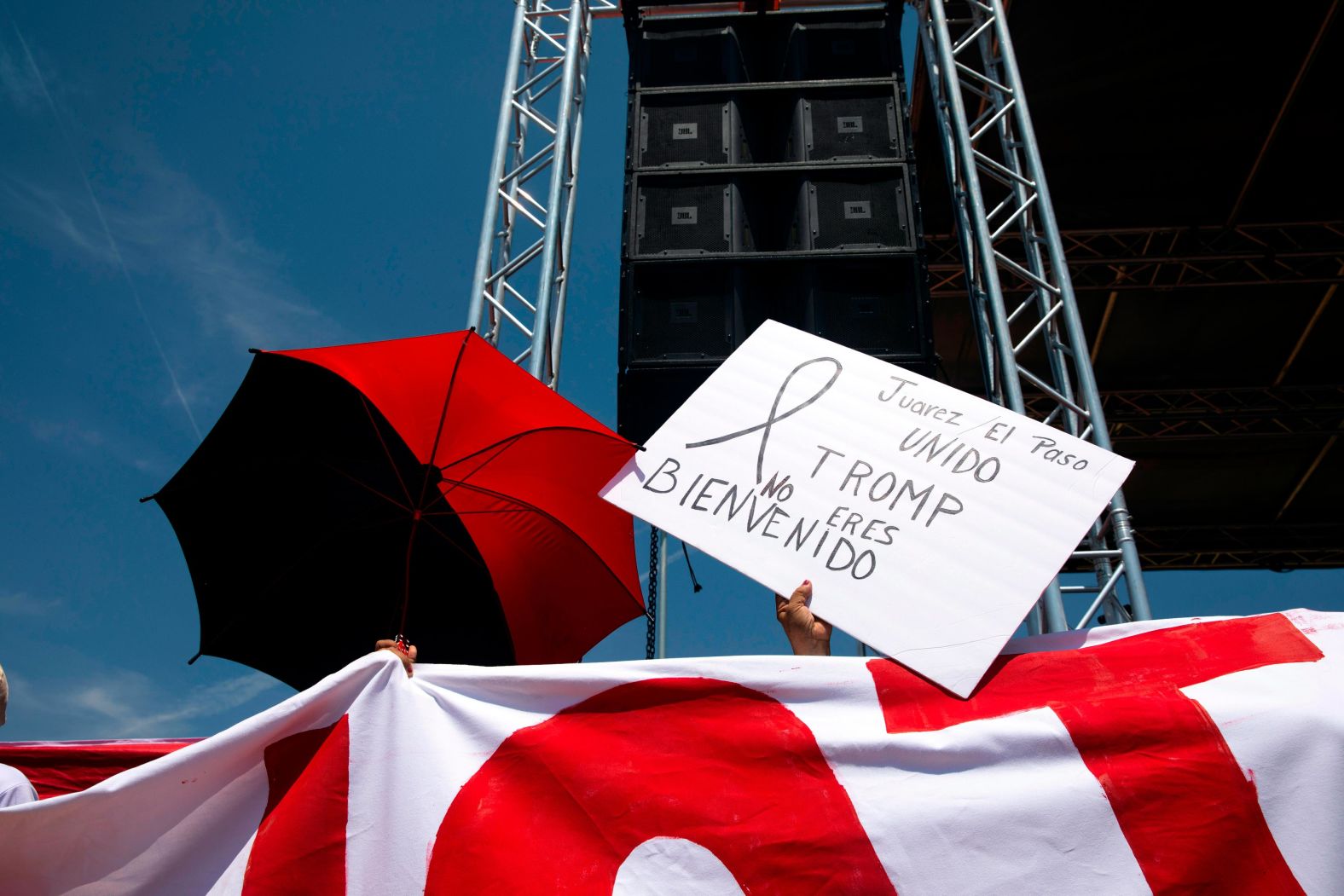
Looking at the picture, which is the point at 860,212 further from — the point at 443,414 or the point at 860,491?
the point at 860,491

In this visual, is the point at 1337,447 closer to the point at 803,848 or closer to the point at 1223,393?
the point at 1223,393

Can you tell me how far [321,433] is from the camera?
131 inches

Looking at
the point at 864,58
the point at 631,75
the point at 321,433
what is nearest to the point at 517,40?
the point at 631,75

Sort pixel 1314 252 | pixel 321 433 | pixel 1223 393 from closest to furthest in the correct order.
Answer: pixel 321 433
pixel 1314 252
pixel 1223 393

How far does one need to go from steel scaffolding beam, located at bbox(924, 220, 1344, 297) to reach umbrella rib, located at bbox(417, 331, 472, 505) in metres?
7.99

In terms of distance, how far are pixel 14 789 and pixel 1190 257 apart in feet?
35.6

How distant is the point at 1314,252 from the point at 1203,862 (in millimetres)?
10295

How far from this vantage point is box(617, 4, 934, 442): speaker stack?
4875 millimetres

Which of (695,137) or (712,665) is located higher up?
(695,137)

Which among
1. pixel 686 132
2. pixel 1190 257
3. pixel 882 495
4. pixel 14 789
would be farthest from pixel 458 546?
pixel 1190 257

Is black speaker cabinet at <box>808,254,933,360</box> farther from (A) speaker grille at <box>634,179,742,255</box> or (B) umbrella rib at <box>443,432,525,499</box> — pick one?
(B) umbrella rib at <box>443,432,525,499</box>

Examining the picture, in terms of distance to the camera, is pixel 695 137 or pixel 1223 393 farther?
pixel 1223 393

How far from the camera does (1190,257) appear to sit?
1012 centimetres

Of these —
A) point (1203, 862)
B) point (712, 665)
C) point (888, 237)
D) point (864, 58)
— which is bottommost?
point (1203, 862)
